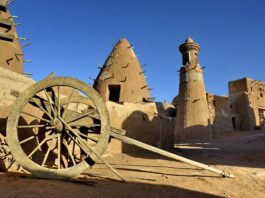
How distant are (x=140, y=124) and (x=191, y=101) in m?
11.7

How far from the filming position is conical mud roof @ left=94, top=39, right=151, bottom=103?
1568 centimetres

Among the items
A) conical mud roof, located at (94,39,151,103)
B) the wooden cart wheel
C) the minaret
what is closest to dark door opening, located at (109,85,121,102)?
conical mud roof, located at (94,39,151,103)

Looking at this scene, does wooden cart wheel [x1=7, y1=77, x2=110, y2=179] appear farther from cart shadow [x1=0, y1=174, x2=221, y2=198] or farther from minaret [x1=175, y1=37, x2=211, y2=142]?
minaret [x1=175, y1=37, x2=211, y2=142]

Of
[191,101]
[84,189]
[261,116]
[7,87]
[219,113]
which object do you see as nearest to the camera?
[84,189]

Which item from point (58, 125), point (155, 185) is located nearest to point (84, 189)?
point (58, 125)

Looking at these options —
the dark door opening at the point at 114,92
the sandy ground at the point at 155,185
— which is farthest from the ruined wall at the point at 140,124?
the dark door opening at the point at 114,92

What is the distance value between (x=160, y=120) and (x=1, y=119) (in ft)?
25.2

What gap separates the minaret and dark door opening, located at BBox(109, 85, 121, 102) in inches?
278

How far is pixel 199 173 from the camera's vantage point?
6.09m

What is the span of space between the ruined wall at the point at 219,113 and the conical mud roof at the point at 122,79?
35.5ft

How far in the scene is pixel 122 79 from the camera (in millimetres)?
16031

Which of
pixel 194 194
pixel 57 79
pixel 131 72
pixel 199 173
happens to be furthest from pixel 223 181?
pixel 131 72

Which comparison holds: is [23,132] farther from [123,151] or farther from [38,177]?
[123,151]

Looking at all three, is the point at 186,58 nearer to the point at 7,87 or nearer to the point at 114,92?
the point at 114,92
